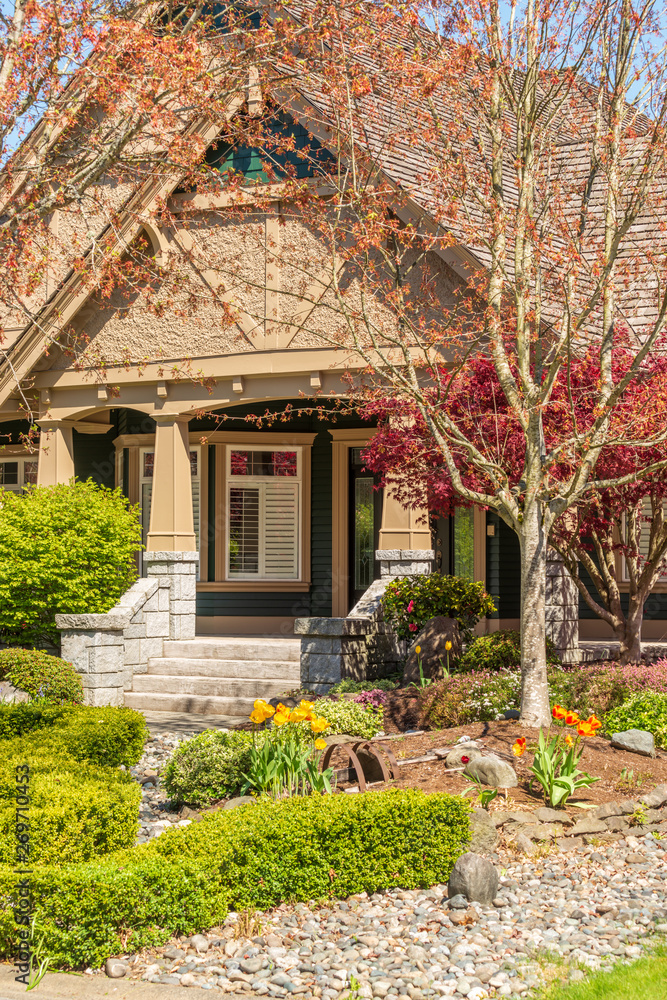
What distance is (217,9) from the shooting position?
15.1m

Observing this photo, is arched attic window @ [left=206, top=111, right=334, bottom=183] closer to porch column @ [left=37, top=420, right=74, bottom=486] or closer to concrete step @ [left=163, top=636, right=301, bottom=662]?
porch column @ [left=37, top=420, right=74, bottom=486]

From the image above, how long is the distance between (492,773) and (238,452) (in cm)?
1021

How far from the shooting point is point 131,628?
12.8 meters

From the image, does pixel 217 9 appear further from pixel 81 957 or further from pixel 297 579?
pixel 81 957

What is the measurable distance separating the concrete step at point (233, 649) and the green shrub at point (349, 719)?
10.4 ft

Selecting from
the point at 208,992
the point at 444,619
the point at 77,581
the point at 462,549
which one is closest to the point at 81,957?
the point at 208,992

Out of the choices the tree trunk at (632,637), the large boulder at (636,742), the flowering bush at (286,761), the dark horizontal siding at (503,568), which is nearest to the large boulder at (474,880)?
the flowering bush at (286,761)

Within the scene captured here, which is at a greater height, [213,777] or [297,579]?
[297,579]

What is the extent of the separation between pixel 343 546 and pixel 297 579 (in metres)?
0.94

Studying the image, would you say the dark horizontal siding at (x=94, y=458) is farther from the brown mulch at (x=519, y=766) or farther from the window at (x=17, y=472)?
the brown mulch at (x=519, y=766)

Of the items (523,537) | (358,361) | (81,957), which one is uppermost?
(358,361)

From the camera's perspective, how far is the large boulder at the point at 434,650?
11.0m

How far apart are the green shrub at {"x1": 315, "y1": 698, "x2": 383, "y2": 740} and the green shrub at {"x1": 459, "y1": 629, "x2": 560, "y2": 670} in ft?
4.81

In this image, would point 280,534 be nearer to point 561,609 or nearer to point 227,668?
point 227,668
